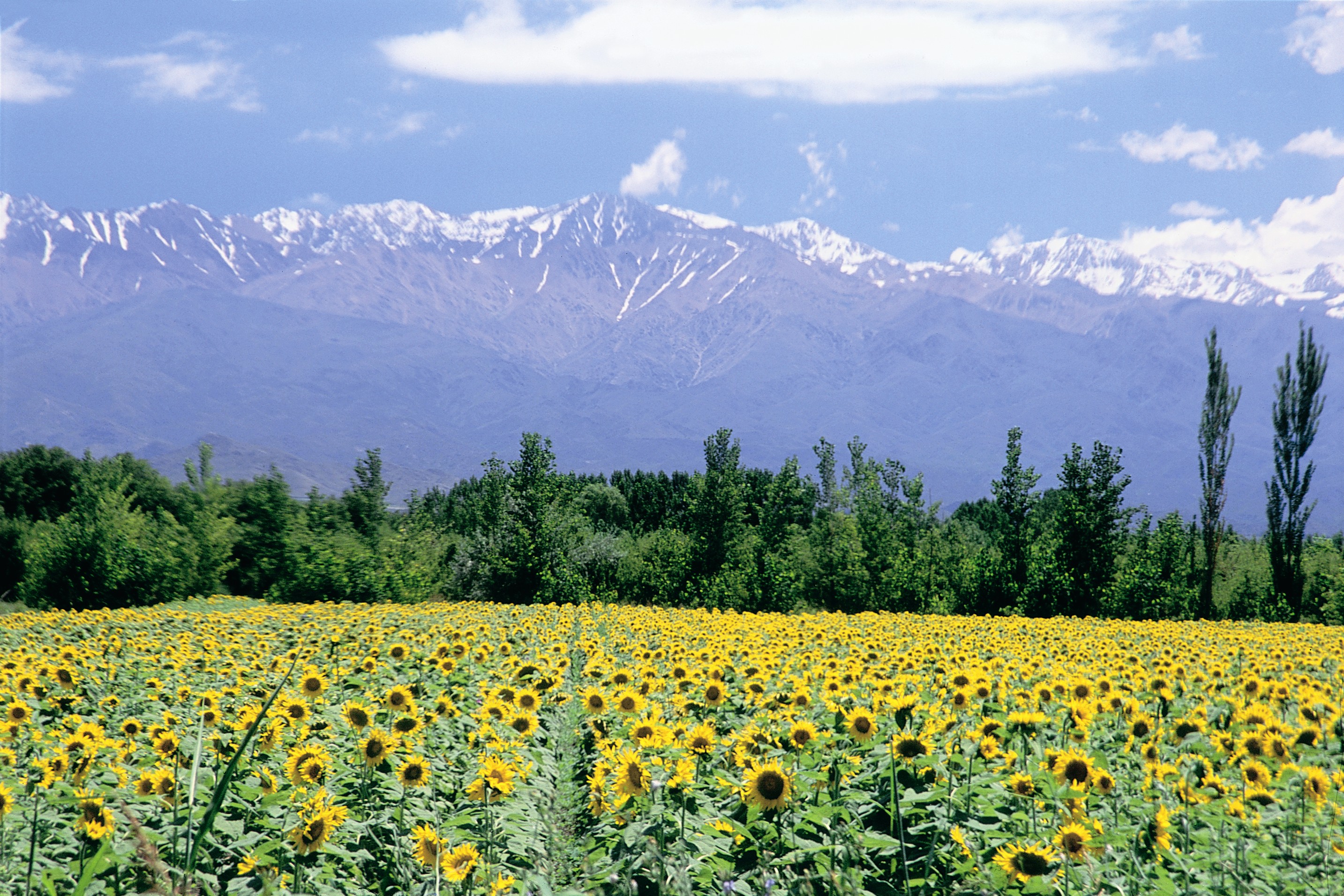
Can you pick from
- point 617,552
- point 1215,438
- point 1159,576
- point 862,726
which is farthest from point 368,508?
point 1215,438

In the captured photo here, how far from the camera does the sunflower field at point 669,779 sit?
354cm

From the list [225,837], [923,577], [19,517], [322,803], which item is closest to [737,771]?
[322,803]

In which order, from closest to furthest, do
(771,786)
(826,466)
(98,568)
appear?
1. (771,786)
2. (98,568)
3. (826,466)

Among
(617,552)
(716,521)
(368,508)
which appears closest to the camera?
(368,508)

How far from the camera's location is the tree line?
83.5 ft

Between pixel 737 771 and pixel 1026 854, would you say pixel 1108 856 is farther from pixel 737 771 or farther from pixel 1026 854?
pixel 737 771

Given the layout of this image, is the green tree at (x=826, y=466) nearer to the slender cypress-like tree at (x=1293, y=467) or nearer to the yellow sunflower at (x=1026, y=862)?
the slender cypress-like tree at (x=1293, y=467)

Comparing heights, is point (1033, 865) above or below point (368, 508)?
below

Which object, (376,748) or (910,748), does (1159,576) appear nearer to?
(910,748)

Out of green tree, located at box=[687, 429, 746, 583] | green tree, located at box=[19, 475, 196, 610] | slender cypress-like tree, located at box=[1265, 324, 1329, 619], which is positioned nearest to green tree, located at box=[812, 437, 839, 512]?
green tree, located at box=[687, 429, 746, 583]

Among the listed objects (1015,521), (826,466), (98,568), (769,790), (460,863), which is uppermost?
(826,466)

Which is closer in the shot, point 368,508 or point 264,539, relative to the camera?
point 264,539

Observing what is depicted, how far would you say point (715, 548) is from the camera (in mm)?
34875

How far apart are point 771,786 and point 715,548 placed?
3127cm
